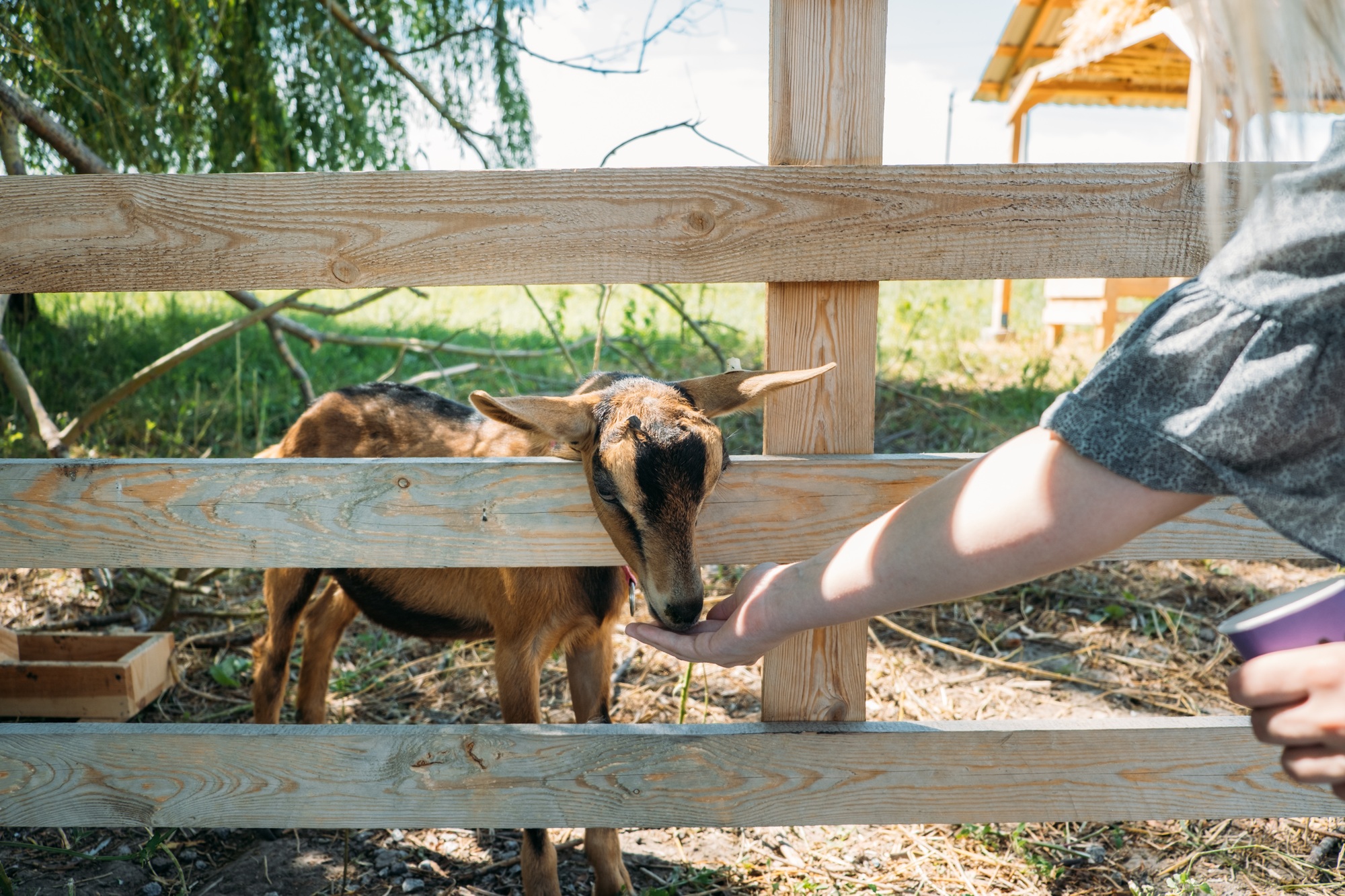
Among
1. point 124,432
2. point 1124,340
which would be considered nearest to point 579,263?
point 1124,340

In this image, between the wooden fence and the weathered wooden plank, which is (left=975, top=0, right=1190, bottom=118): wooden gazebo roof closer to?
the wooden fence

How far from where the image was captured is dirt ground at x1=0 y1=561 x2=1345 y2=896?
2.78 meters

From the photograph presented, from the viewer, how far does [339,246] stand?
2.19 meters

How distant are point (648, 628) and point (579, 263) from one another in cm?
87

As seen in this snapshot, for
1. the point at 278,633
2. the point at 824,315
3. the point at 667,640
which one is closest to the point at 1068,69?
the point at 824,315

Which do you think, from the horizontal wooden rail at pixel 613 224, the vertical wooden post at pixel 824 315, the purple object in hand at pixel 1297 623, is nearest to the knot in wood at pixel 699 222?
the horizontal wooden rail at pixel 613 224

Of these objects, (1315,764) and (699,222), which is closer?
(1315,764)

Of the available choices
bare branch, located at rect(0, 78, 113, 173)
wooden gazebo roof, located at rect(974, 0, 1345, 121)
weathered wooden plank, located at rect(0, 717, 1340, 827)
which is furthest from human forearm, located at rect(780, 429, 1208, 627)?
wooden gazebo roof, located at rect(974, 0, 1345, 121)

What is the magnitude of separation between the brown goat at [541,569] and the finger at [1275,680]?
3.91 ft

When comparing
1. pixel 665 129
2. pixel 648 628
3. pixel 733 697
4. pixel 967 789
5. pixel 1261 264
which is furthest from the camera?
pixel 733 697

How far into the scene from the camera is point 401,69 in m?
4.73

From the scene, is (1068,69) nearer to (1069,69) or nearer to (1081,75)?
(1069,69)

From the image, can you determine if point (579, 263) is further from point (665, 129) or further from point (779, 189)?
point (665, 129)

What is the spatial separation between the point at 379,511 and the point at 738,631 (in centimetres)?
106
